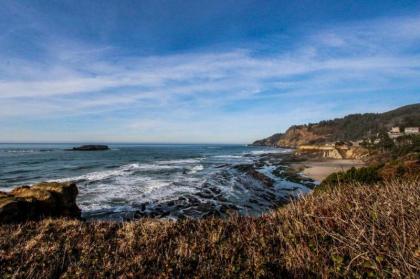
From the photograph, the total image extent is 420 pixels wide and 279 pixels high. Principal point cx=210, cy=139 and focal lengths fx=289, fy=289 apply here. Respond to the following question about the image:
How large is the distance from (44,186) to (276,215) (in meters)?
14.4

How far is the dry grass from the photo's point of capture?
3.73 m

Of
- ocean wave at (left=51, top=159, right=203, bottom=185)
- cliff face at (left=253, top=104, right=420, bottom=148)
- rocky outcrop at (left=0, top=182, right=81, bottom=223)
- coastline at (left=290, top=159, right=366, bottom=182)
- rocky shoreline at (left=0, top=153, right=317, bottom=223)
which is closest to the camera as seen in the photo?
rocky outcrop at (left=0, top=182, right=81, bottom=223)

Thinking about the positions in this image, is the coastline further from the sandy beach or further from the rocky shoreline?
the rocky shoreline

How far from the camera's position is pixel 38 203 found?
46.6ft

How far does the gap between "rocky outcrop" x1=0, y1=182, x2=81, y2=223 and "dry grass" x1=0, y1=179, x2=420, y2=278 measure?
728 centimetres

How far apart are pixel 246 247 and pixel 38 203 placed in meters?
13.1

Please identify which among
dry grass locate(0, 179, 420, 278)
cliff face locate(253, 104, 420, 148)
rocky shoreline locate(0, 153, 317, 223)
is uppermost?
cliff face locate(253, 104, 420, 148)

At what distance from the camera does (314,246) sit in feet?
14.7

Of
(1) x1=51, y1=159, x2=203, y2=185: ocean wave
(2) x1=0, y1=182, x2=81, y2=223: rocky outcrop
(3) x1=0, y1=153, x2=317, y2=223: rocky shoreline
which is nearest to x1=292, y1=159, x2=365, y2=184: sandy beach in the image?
(3) x1=0, y1=153, x2=317, y2=223: rocky shoreline

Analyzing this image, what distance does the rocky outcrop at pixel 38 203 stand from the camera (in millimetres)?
12375

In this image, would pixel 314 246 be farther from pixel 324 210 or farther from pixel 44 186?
pixel 44 186

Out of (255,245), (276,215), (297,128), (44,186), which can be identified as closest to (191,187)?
(44,186)

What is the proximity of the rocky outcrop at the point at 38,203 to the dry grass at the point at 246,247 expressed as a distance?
728 centimetres

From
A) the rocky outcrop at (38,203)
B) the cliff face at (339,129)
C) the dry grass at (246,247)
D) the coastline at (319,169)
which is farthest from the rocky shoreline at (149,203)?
the cliff face at (339,129)
